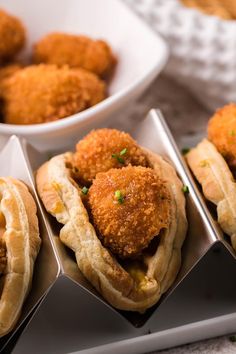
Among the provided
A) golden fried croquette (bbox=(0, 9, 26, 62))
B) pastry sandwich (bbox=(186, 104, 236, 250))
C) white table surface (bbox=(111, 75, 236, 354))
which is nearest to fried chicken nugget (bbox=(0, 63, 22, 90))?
golden fried croquette (bbox=(0, 9, 26, 62))

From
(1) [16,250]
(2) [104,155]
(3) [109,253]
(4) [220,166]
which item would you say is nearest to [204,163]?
(4) [220,166]

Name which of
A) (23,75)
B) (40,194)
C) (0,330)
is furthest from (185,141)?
(0,330)

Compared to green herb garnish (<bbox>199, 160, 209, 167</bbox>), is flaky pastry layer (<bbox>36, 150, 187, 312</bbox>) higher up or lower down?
lower down

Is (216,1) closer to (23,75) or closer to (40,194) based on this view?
(23,75)

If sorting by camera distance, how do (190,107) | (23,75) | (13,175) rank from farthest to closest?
1. (190,107)
2. (23,75)
3. (13,175)

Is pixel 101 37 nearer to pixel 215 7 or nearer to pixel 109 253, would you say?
pixel 215 7

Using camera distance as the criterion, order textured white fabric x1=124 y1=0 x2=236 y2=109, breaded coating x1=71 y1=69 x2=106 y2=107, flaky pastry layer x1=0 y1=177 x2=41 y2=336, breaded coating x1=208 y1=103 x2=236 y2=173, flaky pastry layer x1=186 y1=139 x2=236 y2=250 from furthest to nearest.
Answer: textured white fabric x1=124 y1=0 x2=236 y2=109 < breaded coating x1=71 y1=69 x2=106 y2=107 < breaded coating x1=208 y1=103 x2=236 y2=173 < flaky pastry layer x1=186 y1=139 x2=236 y2=250 < flaky pastry layer x1=0 y1=177 x2=41 y2=336

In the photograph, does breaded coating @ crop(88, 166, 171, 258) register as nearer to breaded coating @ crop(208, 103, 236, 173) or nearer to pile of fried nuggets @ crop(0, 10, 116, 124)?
breaded coating @ crop(208, 103, 236, 173)
